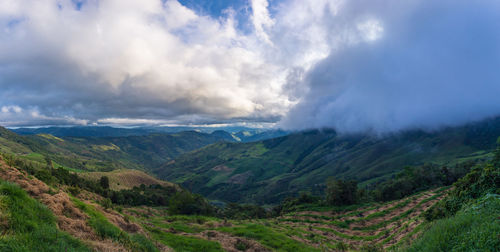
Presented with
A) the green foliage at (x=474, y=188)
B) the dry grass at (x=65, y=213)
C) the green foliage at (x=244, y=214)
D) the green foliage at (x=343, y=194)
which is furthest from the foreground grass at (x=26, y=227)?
the green foliage at (x=343, y=194)

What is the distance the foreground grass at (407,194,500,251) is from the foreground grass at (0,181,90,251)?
15.5 meters

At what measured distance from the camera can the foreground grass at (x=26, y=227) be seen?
820 centimetres

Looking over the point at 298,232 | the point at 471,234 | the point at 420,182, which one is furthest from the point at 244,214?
A: the point at 471,234

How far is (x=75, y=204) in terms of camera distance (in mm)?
16141

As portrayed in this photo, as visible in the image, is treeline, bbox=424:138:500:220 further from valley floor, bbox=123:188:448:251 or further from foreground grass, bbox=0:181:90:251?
foreground grass, bbox=0:181:90:251

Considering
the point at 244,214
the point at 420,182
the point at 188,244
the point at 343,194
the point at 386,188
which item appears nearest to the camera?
the point at 188,244

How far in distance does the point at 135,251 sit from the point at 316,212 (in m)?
57.3

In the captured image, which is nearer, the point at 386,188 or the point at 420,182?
the point at 420,182

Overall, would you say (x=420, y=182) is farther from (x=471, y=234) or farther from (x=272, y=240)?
(x=471, y=234)

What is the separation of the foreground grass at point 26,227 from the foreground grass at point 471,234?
610 inches

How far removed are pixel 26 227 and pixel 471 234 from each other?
18202 mm

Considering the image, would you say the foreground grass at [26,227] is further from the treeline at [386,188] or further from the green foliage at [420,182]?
the green foliage at [420,182]

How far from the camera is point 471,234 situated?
8844 millimetres

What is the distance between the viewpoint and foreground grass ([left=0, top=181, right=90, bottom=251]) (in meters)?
8.20
